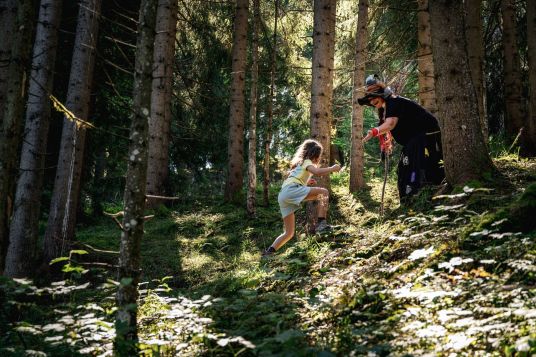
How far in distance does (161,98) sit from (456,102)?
8.41 metres

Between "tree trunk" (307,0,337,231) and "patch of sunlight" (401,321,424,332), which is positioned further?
"tree trunk" (307,0,337,231)

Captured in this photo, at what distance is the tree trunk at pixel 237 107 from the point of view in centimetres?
1320

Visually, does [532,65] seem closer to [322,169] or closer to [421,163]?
[421,163]

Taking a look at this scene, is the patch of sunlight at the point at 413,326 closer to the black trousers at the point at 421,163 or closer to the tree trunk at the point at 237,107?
the black trousers at the point at 421,163

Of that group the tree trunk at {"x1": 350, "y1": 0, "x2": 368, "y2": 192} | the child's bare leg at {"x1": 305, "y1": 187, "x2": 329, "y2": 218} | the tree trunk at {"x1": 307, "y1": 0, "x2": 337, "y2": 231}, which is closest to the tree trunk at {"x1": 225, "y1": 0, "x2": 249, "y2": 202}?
the tree trunk at {"x1": 350, "y1": 0, "x2": 368, "y2": 192}

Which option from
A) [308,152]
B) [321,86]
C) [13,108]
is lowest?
[308,152]

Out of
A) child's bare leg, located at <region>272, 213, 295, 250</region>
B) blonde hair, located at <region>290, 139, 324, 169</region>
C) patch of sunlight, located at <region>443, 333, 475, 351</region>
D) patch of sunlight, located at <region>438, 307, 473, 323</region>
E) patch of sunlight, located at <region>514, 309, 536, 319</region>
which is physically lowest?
patch of sunlight, located at <region>443, 333, 475, 351</region>

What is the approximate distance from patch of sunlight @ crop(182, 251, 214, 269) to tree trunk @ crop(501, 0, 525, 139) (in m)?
6.68

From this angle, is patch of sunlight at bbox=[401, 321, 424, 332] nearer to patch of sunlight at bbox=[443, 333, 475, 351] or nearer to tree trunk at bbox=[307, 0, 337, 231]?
patch of sunlight at bbox=[443, 333, 475, 351]

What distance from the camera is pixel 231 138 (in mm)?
13266

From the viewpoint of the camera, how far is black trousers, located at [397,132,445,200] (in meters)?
6.76

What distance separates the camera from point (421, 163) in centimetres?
678

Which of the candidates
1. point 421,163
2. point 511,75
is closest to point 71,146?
point 421,163

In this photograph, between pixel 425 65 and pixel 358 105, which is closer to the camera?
pixel 425 65
